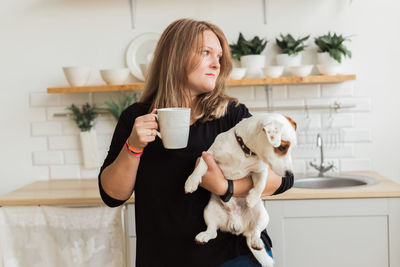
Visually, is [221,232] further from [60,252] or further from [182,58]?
[60,252]

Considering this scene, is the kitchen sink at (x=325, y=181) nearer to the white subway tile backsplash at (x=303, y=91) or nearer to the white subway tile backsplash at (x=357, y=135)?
the white subway tile backsplash at (x=357, y=135)

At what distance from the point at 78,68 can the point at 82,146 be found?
509 millimetres

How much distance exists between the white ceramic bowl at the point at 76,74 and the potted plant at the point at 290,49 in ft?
3.90

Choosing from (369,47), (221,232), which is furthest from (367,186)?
(221,232)

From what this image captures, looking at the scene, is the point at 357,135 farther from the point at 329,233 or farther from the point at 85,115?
the point at 85,115

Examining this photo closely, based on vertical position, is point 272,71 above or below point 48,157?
above

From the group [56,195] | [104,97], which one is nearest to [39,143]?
[104,97]

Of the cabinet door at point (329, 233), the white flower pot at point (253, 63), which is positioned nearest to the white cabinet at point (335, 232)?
the cabinet door at point (329, 233)

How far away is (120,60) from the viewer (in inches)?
117

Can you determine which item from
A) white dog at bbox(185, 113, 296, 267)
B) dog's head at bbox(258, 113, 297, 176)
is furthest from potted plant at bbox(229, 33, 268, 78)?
dog's head at bbox(258, 113, 297, 176)

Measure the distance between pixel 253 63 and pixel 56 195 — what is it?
1372 mm

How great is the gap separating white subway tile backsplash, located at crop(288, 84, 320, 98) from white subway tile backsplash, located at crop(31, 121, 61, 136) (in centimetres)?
152

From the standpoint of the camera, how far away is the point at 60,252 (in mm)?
2402

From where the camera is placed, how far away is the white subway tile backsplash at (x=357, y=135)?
289 cm
